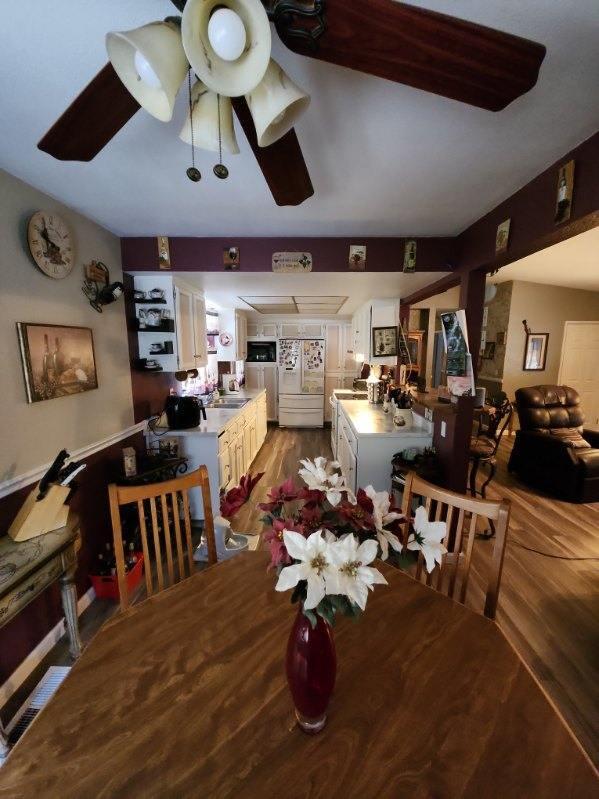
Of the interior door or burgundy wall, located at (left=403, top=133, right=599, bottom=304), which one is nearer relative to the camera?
burgundy wall, located at (left=403, top=133, right=599, bottom=304)

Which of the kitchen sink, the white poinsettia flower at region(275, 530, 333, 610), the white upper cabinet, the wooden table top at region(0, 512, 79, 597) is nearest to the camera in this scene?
the white poinsettia flower at region(275, 530, 333, 610)

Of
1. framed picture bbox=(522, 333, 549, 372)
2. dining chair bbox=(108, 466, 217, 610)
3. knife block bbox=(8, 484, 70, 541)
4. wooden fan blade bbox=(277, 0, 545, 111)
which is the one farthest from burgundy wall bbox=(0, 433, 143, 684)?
framed picture bbox=(522, 333, 549, 372)

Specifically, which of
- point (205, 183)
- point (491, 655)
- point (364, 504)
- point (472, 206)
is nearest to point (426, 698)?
point (491, 655)

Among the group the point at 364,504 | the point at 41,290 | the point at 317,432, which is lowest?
the point at 317,432

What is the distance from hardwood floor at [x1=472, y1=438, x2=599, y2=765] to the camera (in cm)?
146

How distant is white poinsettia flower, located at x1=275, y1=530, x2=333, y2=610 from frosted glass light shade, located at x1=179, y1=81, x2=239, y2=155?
42.0 inches

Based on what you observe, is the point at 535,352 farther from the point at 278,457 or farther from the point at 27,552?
the point at 27,552

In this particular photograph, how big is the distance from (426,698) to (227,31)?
1515 millimetres

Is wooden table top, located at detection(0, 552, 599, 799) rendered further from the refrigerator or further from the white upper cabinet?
the refrigerator

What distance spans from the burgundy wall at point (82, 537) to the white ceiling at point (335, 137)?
5.11ft

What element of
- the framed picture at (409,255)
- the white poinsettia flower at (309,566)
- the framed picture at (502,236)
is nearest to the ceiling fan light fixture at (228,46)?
the white poinsettia flower at (309,566)

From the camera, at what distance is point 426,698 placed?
0.76 m

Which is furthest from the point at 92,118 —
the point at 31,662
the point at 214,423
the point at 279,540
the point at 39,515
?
the point at 214,423

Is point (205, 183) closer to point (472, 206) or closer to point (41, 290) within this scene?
point (41, 290)
